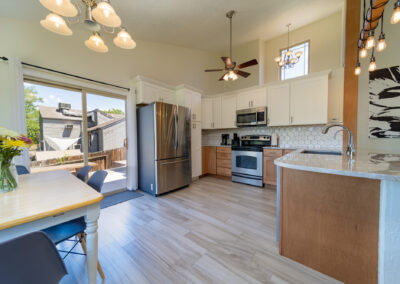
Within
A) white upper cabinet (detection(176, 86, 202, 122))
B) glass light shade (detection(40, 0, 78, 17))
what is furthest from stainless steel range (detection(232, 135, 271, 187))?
glass light shade (detection(40, 0, 78, 17))

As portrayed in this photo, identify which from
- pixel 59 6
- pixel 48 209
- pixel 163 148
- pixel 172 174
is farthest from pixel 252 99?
pixel 48 209

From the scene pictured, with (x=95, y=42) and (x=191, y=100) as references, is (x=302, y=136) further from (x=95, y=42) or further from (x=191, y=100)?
(x=95, y=42)

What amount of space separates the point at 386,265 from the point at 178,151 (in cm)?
290

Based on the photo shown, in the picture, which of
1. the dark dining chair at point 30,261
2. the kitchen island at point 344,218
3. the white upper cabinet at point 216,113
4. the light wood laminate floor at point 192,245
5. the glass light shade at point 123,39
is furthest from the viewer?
the white upper cabinet at point 216,113

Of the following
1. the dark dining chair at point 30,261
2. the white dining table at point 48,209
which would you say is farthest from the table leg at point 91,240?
the dark dining chair at point 30,261

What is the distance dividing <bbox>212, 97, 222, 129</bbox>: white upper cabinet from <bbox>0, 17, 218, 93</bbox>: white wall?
812mm

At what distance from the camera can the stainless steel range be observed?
3.44 m

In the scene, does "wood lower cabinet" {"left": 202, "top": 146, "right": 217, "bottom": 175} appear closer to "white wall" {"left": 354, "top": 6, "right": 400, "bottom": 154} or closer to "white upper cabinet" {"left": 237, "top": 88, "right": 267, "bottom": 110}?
"white upper cabinet" {"left": 237, "top": 88, "right": 267, "bottom": 110}

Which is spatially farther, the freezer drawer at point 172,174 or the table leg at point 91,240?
the freezer drawer at point 172,174

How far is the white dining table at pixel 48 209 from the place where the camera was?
0.78 m

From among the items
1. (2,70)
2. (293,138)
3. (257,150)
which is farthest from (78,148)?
(293,138)

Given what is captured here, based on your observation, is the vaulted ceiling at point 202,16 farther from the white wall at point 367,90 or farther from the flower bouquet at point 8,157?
the flower bouquet at point 8,157

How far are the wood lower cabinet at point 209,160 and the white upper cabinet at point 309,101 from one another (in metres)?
2.08

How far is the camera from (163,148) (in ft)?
9.89
